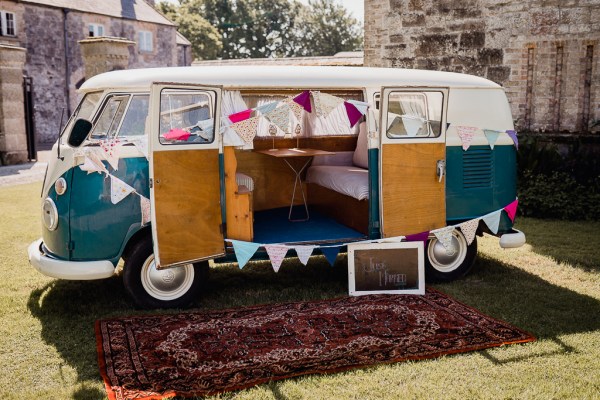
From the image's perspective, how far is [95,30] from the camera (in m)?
31.3

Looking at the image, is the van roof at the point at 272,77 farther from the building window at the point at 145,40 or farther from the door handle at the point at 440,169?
the building window at the point at 145,40

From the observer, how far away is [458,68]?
40.7ft

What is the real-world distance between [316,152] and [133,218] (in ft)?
8.41

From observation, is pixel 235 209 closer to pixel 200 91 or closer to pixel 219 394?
pixel 200 91

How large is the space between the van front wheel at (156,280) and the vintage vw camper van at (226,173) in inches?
0.4

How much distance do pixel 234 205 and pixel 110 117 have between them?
1453mm

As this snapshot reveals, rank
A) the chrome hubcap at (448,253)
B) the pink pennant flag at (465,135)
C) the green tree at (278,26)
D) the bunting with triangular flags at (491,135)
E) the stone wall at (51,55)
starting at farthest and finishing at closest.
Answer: the green tree at (278,26), the stone wall at (51,55), the chrome hubcap at (448,253), the bunting with triangular flags at (491,135), the pink pennant flag at (465,135)

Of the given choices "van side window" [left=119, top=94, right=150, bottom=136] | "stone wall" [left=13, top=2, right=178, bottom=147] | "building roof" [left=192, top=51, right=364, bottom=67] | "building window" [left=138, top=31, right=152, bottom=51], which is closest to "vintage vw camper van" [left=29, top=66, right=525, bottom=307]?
"van side window" [left=119, top=94, right=150, bottom=136]

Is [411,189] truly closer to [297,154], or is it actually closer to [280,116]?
[297,154]

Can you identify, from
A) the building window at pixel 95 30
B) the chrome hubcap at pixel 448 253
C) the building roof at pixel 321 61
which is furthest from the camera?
the building window at pixel 95 30

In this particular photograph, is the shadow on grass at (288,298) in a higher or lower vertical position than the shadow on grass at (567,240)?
lower

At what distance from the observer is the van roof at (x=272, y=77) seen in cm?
596

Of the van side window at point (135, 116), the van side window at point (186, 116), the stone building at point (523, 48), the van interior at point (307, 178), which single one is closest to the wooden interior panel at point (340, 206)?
the van interior at point (307, 178)

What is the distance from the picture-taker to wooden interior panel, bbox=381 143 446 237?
6.55 metres
